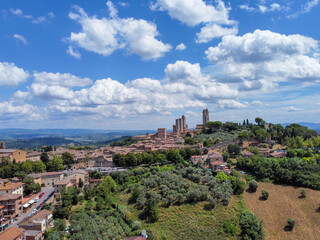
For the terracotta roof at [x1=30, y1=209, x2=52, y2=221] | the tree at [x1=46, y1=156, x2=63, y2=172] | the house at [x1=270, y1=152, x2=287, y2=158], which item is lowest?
the terracotta roof at [x1=30, y1=209, x2=52, y2=221]

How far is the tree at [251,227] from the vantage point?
30812mm

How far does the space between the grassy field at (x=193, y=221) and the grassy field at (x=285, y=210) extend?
3.51 metres

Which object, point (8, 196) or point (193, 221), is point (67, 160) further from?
point (193, 221)

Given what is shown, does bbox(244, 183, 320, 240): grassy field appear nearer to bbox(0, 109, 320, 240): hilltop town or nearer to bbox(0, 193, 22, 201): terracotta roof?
bbox(0, 109, 320, 240): hilltop town

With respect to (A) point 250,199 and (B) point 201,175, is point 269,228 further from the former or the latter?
(B) point 201,175

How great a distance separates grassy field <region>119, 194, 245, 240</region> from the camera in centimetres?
3150

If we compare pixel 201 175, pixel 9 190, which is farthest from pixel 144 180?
pixel 9 190

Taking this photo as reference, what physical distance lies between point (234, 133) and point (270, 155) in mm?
34399

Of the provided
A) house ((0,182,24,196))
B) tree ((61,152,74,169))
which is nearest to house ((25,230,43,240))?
house ((0,182,24,196))

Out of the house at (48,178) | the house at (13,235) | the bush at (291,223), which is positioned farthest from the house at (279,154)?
the house at (13,235)

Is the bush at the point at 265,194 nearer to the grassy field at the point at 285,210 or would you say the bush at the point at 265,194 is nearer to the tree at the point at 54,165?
the grassy field at the point at 285,210

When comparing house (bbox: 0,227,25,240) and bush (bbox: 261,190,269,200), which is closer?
house (bbox: 0,227,25,240)

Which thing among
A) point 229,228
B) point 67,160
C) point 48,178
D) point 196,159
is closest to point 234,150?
point 196,159

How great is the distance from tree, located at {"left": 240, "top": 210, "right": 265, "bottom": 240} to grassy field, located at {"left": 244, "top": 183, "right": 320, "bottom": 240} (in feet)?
5.17
